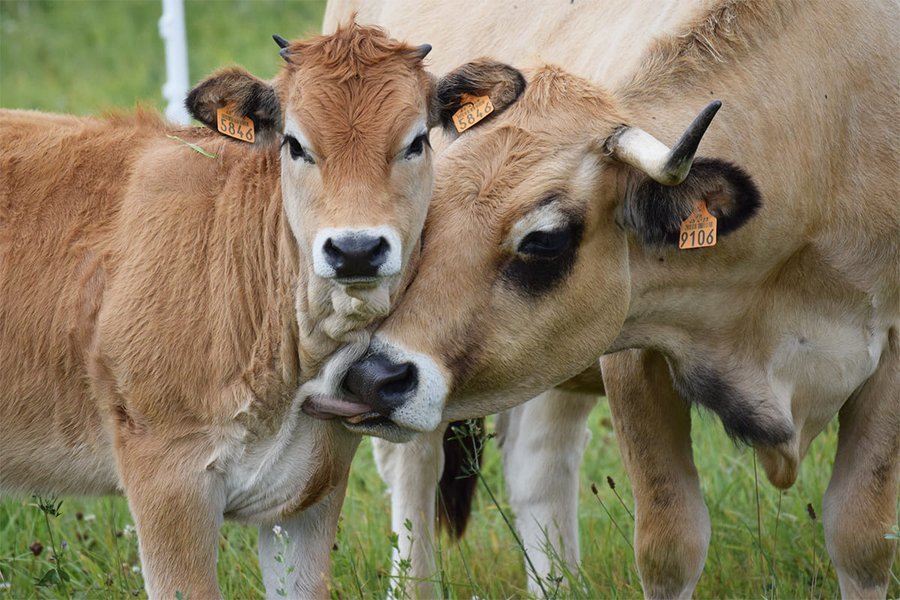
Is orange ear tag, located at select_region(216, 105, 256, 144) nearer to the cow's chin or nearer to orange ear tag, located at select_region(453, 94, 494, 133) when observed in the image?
orange ear tag, located at select_region(453, 94, 494, 133)

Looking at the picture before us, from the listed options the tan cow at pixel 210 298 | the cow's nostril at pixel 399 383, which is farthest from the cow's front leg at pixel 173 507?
the cow's nostril at pixel 399 383

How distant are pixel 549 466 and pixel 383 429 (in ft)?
7.02

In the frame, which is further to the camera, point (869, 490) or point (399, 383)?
point (869, 490)

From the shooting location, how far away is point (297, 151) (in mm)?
4219

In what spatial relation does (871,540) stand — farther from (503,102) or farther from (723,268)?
(503,102)

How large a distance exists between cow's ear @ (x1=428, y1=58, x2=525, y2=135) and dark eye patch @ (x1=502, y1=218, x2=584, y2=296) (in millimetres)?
444

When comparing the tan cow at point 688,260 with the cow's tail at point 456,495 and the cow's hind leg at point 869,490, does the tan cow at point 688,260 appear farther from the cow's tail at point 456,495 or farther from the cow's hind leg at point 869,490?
the cow's tail at point 456,495

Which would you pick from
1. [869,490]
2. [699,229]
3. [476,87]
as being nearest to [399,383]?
[476,87]

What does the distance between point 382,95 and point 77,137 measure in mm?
1365

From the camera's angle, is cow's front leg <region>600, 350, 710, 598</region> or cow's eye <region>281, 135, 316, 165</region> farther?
cow's front leg <region>600, 350, 710, 598</region>

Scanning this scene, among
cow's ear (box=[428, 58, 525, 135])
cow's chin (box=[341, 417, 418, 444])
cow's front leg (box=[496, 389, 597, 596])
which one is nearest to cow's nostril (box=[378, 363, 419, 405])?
cow's chin (box=[341, 417, 418, 444])

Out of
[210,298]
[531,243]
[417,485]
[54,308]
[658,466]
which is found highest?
[531,243]

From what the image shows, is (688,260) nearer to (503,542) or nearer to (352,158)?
(352,158)

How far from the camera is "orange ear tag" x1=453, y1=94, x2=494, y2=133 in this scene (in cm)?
443
